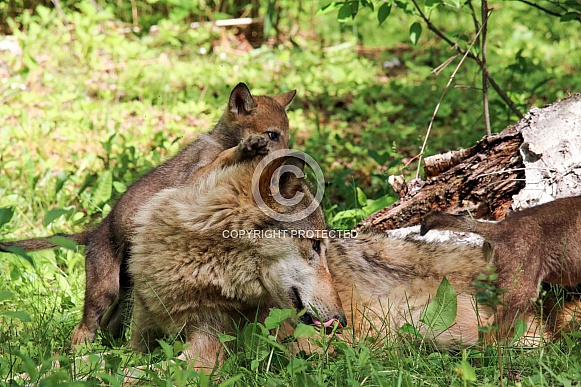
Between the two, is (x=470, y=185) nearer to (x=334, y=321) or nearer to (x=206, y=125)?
(x=334, y=321)

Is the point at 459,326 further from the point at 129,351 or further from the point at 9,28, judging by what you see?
the point at 9,28

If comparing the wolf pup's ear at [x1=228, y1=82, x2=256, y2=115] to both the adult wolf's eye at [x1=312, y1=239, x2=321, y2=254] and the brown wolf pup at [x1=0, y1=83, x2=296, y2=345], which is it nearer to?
the brown wolf pup at [x1=0, y1=83, x2=296, y2=345]

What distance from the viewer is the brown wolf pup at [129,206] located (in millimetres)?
3787

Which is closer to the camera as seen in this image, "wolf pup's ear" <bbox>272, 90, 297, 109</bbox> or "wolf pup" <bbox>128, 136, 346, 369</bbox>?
"wolf pup" <bbox>128, 136, 346, 369</bbox>

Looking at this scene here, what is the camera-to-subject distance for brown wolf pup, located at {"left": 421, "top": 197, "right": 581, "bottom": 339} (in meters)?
3.13

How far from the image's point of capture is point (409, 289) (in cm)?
346

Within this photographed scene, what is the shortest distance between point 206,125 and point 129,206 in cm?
354

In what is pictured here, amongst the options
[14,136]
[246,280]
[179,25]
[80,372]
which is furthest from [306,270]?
[179,25]

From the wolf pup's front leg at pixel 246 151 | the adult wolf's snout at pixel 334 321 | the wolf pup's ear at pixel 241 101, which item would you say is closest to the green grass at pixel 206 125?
the adult wolf's snout at pixel 334 321

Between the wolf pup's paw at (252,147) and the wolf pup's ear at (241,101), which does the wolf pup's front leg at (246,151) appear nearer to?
the wolf pup's paw at (252,147)

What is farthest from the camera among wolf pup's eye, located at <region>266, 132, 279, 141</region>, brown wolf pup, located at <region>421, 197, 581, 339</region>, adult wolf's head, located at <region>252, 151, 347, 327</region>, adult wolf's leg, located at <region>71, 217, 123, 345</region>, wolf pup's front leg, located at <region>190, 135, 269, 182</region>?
wolf pup's eye, located at <region>266, 132, 279, 141</region>

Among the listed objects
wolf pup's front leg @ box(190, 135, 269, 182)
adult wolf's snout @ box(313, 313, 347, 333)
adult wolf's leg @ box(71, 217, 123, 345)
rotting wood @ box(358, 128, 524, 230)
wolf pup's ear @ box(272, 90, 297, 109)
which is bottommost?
adult wolf's leg @ box(71, 217, 123, 345)

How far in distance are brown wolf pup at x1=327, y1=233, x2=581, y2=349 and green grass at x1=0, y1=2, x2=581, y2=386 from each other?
188 millimetres

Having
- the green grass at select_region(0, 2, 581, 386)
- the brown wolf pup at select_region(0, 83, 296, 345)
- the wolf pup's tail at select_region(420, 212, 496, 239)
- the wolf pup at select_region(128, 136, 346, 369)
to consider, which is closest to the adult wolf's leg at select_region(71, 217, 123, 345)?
the brown wolf pup at select_region(0, 83, 296, 345)
